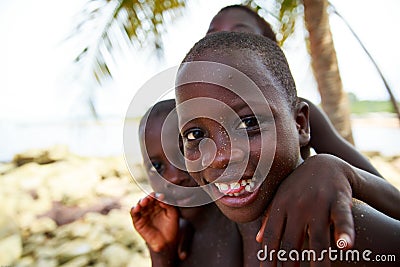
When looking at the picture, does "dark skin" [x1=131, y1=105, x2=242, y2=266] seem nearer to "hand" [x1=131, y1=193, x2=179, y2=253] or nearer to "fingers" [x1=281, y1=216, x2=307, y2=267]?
"hand" [x1=131, y1=193, x2=179, y2=253]

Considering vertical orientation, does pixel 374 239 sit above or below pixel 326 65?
above

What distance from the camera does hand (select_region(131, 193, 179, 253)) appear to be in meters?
1.22

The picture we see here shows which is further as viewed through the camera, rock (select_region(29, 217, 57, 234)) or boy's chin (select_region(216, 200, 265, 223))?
rock (select_region(29, 217, 57, 234))

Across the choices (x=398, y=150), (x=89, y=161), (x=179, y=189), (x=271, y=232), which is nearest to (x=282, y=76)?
(x=271, y=232)

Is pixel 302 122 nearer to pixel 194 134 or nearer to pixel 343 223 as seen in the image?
pixel 194 134

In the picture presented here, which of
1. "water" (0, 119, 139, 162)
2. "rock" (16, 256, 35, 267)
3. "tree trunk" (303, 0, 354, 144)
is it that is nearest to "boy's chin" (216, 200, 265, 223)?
"tree trunk" (303, 0, 354, 144)

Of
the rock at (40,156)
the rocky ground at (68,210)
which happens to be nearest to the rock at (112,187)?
the rocky ground at (68,210)

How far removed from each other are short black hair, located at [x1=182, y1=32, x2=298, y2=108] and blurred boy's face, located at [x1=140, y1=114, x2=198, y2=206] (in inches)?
15.3

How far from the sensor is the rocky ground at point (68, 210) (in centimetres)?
285

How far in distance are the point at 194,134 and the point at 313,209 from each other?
0.89 ft

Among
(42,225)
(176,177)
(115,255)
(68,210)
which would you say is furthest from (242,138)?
(68,210)

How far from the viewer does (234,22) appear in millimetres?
1372

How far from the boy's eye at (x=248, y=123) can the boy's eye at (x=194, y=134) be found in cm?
8

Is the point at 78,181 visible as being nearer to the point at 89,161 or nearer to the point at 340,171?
the point at 89,161
